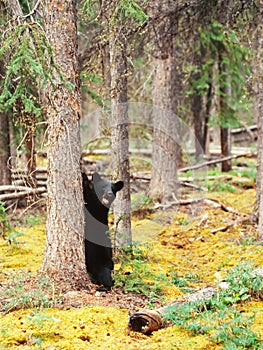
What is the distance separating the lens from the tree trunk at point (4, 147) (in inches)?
474

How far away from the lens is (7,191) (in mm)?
12266

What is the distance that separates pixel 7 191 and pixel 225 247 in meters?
5.43

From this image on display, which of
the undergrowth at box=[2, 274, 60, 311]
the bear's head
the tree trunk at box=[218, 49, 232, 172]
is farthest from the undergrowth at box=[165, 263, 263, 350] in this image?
the tree trunk at box=[218, 49, 232, 172]

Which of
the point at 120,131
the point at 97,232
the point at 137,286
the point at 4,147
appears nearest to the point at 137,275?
the point at 137,286

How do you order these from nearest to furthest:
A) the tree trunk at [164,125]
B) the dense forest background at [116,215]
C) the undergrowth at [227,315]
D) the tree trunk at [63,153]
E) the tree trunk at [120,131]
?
the undergrowth at [227,315], the dense forest background at [116,215], the tree trunk at [63,153], the tree trunk at [120,131], the tree trunk at [164,125]

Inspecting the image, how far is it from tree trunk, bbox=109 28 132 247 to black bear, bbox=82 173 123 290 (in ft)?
1.92

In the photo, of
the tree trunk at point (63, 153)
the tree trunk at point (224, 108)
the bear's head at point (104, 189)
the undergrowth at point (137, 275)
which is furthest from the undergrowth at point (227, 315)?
the tree trunk at point (224, 108)

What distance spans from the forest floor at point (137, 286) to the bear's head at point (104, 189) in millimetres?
1010

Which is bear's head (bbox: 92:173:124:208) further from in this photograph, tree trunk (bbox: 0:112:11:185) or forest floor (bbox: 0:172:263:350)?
tree trunk (bbox: 0:112:11:185)

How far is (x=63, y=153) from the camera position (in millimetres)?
6121

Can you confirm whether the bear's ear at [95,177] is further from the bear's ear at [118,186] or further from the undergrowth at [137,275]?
the undergrowth at [137,275]

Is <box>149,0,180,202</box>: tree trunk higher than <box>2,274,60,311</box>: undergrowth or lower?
higher

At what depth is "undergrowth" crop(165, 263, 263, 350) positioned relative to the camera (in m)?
4.90

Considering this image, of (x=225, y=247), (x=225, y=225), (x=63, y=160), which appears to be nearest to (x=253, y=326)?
(x=63, y=160)
